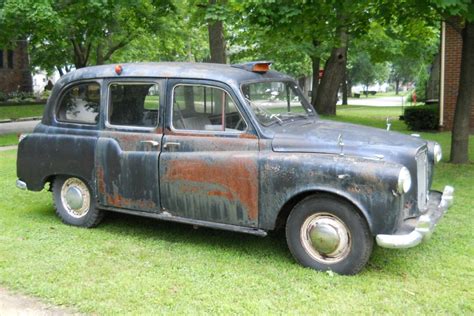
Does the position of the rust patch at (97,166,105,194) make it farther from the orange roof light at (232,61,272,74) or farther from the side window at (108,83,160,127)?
the orange roof light at (232,61,272,74)

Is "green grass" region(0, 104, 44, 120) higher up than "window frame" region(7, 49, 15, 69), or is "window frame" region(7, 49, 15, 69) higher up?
"window frame" region(7, 49, 15, 69)

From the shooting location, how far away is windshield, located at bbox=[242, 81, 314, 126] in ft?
17.3

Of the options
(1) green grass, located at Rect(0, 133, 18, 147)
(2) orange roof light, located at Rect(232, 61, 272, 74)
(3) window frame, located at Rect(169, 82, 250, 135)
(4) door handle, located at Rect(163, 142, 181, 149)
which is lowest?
(1) green grass, located at Rect(0, 133, 18, 147)

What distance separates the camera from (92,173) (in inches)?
233

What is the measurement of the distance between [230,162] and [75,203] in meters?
2.19

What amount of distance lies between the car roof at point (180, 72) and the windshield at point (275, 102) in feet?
0.35

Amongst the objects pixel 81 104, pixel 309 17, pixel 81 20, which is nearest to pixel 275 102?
pixel 81 104

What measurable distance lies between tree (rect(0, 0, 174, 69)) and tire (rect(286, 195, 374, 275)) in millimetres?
11371

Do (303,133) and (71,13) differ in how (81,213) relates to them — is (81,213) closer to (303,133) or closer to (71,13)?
(303,133)

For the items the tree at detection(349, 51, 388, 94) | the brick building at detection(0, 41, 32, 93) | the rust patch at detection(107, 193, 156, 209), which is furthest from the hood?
the tree at detection(349, 51, 388, 94)

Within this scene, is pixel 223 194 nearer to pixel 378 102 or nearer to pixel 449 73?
pixel 449 73

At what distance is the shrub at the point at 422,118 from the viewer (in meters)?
16.0

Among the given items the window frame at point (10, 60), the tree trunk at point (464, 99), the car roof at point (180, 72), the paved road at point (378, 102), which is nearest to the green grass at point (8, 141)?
the car roof at point (180, 72)

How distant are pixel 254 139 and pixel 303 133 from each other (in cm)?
47
